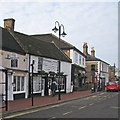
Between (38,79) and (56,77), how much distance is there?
15.2 feet

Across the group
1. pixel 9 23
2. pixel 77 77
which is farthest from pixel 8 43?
pixel 77 77

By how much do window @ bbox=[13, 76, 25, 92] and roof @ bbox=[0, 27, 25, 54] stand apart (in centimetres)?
251

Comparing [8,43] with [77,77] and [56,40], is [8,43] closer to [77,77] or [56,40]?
[56,40]

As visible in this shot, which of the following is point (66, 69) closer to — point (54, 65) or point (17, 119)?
point (54, 65)

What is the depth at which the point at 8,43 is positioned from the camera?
20469 mm

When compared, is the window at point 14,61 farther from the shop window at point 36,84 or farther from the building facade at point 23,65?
the shop window at point 36,84

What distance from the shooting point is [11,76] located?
63.2ft

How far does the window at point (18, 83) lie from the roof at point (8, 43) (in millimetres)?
2512

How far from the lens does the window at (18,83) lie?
66.1 feet

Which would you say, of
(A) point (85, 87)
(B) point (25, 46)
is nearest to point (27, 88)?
(B) point (25, 46)

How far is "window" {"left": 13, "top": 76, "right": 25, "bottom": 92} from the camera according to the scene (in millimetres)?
20156

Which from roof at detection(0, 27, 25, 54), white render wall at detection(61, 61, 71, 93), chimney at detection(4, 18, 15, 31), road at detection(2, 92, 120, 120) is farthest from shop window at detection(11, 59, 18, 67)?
white render wall at detection(61, 61, 71, 93)

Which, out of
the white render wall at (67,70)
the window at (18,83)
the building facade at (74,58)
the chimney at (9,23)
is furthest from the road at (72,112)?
the building facade at (74,58)

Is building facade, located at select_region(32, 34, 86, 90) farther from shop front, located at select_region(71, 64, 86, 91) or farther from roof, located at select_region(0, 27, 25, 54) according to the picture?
roof, located at select_region(0, 27, 25, 54)
